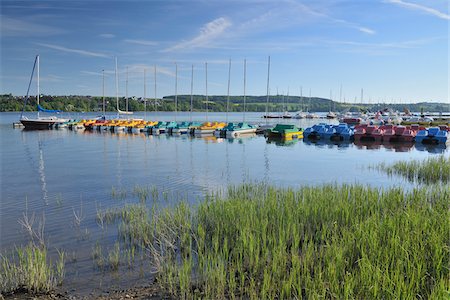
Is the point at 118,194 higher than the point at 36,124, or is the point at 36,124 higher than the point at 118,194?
the point at 36,124

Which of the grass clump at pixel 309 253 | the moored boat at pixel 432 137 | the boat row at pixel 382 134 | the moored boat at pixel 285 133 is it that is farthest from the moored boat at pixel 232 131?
the grass clump at pixel 309 253

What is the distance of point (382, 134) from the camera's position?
159ft

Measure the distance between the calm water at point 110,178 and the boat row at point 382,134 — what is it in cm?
762

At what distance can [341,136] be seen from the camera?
5153 cm

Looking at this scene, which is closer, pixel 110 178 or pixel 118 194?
pixel 118 194

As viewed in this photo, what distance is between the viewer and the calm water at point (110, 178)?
11195 mm

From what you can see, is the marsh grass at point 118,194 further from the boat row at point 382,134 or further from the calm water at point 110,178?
the boat row at point 382,134

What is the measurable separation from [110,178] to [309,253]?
17.8m

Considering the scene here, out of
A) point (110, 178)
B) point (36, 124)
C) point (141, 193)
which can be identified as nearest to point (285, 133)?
point (110, 178)

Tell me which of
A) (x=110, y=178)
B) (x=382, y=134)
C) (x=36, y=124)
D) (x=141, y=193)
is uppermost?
(x=36, y=124)

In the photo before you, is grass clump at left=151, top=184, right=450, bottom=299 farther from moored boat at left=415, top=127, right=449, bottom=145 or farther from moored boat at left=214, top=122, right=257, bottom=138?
moored boat at left=214, top=122, right=257, bottom=138

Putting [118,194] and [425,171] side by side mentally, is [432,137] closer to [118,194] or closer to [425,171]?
[425,171]

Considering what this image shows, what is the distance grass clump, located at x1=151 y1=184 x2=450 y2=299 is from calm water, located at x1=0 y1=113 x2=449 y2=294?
182cm

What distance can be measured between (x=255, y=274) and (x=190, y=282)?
140 centimetres
